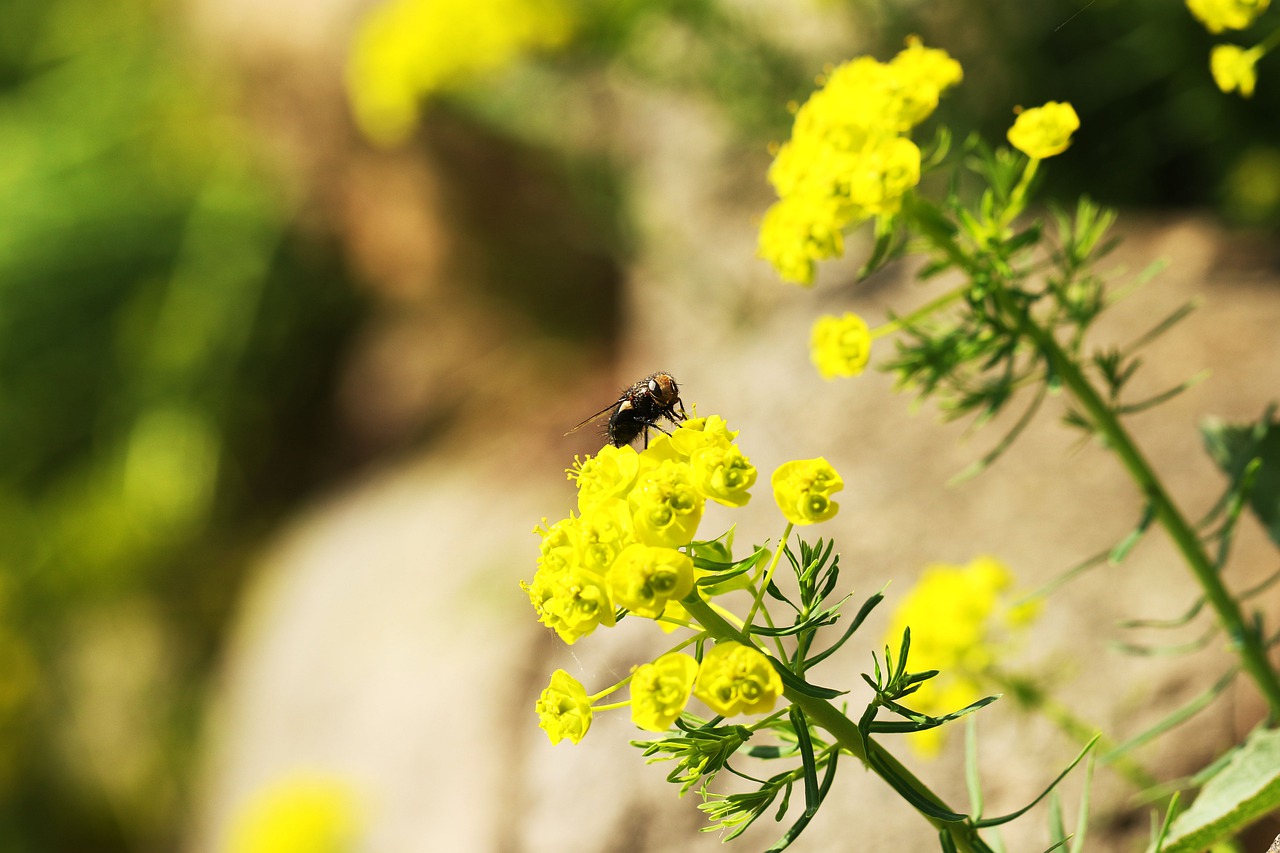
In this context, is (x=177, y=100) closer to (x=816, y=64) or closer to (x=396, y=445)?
(x=396, y=445)

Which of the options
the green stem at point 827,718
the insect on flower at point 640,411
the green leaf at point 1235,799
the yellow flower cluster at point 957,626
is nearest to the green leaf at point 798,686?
the green stem at point 827,718

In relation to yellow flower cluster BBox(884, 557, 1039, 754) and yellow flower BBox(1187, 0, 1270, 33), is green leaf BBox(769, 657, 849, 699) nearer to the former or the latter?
yellow flower cluster BBox(884, 557, 1039, 754)

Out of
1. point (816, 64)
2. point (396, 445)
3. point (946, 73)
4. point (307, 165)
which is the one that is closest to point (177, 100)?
point (307, 165)

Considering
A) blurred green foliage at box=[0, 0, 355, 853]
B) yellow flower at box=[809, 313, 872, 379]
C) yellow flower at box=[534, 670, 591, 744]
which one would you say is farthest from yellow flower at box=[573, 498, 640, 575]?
blurred green foliage at box=[0, 0, 355, 853]

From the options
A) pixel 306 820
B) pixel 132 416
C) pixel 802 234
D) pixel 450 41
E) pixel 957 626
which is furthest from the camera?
pixel 132 416

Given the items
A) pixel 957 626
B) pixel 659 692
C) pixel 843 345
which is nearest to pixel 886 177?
pixel 843 345

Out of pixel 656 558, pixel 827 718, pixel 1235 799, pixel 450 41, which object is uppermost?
pixel 450 41

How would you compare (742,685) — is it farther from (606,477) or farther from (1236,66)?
(1236,66)
